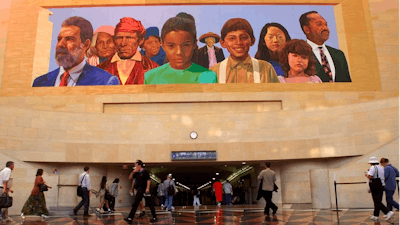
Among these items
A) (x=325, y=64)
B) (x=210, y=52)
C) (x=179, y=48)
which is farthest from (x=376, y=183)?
(x=179, y=48)

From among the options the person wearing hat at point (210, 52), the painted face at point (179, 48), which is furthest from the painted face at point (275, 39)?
the painted face at point (179, 48)

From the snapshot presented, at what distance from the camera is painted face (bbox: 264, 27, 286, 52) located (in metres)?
21.7

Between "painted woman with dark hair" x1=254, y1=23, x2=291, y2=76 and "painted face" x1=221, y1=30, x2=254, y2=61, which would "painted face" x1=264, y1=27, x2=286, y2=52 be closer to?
"painted woman with dark hair" x1=254, y1=23, x2=291, y2=76

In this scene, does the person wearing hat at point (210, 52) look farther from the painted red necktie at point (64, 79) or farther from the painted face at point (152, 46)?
the painted red necktie at point (64, 79)

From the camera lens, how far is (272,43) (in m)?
21.8

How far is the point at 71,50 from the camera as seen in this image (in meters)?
21.8

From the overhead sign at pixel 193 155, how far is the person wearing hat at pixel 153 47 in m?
6.15

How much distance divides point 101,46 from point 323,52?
13.1 m

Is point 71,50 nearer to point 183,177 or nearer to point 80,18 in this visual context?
point 80,18

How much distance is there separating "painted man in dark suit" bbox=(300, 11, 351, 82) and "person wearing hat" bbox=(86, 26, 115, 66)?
451 inches

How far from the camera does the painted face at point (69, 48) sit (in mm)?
21562

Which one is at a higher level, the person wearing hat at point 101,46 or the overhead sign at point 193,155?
the person wearing hat at point 101,46

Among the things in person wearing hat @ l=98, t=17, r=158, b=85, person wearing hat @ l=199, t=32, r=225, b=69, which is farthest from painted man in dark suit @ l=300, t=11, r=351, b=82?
person wearing hat @ l=98, t=17, r=158, b=85

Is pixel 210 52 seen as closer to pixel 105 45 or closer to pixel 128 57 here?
pixel 128 57
